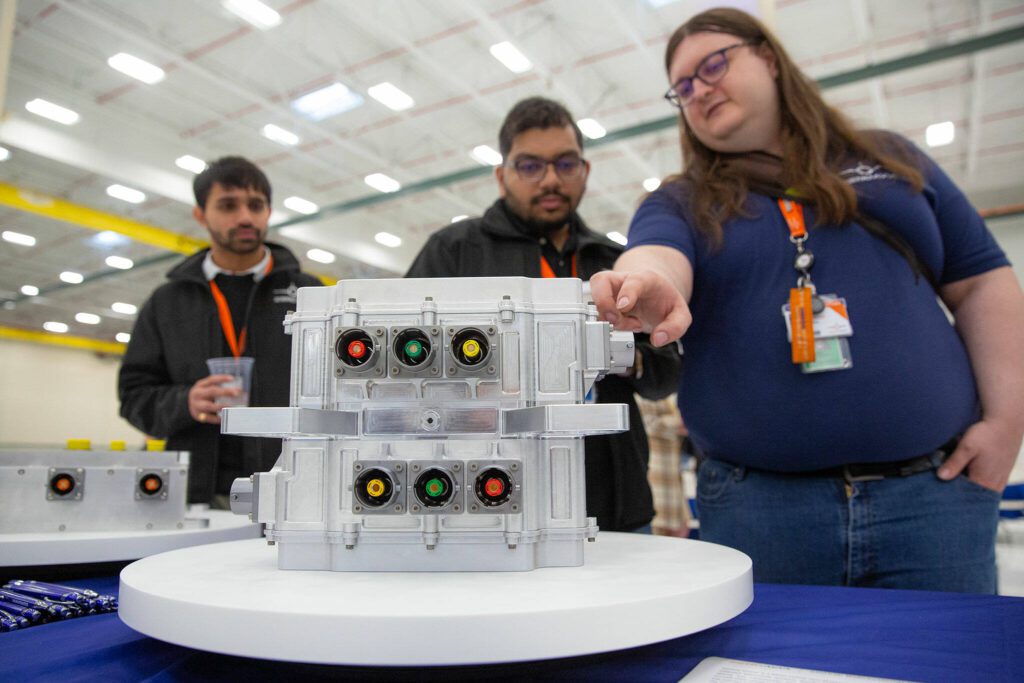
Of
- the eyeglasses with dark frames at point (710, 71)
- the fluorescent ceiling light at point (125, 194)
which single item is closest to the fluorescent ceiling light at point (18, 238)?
the fluorescent ceiling light at point (125, 194)

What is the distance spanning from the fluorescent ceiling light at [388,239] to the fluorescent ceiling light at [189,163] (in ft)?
9.98

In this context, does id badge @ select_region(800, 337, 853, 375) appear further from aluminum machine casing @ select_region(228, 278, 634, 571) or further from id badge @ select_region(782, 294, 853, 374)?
aluminum machine casing @ select_region(228, 278, 634, 571)

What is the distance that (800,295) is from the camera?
1.19 meters

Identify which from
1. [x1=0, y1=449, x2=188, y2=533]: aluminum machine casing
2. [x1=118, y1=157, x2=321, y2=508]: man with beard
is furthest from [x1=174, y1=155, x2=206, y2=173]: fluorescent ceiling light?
[x1=0, y1=449, x2=188, y2=533]: aluminum machine casing

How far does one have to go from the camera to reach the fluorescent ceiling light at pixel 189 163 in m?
7.95

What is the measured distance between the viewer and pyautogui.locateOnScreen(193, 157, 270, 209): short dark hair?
2.35 meters

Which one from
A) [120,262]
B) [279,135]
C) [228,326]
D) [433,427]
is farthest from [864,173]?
[120,262]

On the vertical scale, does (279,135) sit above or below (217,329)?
above

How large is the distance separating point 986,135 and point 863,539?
866cm

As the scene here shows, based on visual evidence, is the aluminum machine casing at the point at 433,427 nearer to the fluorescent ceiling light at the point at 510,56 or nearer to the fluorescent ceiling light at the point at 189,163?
the fluorescent ceiling light at the point at 510,56

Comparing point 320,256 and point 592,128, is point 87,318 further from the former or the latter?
point 592,128


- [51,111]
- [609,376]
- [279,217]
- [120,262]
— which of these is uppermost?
[51,111]

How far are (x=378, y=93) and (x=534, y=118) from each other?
5398 millimetres

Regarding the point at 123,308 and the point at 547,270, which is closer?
the point at 547,270
